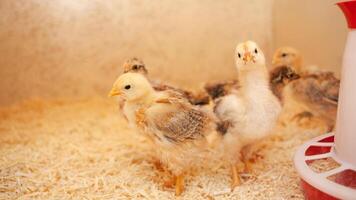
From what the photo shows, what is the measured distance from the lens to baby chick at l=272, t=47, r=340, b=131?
1996mm

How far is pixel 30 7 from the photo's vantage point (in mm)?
2424

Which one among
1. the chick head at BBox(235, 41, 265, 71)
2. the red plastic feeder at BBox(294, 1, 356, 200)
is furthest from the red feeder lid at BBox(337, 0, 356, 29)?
the chick head at BBox(235, 41, 265, 71)

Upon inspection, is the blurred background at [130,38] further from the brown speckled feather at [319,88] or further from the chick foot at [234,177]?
the chick foot at [234,177]

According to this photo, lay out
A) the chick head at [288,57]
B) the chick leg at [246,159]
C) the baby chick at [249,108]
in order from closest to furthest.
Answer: the baby chick at [249,108]
the chick leg at [246,159]
the chick head at [288,57]

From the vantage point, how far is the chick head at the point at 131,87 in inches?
62.0

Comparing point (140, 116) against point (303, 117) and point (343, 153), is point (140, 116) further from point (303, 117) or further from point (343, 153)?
point (303, 117)

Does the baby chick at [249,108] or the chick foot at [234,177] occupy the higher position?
the baby chick at [249,108]

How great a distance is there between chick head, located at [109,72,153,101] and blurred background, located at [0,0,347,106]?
93 cm

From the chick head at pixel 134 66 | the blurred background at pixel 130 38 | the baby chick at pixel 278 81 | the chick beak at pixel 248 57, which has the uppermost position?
the blurred background at pixel 130 38

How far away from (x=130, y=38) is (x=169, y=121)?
5.06ft

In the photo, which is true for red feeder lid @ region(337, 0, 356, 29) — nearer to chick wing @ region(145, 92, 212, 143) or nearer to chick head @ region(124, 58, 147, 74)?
chick wing @ region(145, 92, 212, 143)

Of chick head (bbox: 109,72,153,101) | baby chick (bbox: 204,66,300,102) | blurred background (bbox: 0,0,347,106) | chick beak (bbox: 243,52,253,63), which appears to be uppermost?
blurred background (bbox: 0,0,347,106)

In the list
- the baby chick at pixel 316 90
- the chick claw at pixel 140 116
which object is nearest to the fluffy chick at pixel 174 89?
the chick claw at pixel 140 116

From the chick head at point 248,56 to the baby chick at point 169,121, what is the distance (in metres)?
0.29
